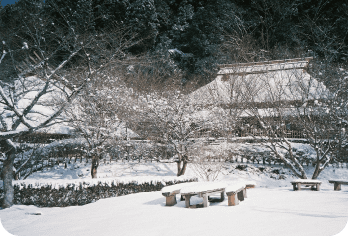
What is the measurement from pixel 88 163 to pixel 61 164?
5.77ft

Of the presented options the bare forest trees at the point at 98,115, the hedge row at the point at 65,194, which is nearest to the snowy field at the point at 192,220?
the hedge row at the point at 65,194

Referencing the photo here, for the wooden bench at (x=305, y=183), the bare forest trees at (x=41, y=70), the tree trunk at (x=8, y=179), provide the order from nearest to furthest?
the bare forest trees at (x=41, y=70) → the tree trunk at (x=8, y=179) → the wooden bench at (x=305, y=183)

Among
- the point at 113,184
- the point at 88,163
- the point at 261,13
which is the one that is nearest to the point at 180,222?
the point at 113,184

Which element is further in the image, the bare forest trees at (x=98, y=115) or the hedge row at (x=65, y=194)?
the bare forest trees at (x=98, y=115)

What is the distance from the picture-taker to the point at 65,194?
7.82 meters

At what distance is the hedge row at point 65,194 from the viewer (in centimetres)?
773

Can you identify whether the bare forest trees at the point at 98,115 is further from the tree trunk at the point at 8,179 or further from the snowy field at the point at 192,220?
the snowy field at the point at 192,220

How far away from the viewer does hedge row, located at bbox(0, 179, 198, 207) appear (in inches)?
305

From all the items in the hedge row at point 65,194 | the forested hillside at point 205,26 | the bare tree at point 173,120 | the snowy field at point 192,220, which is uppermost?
the forested hillside at point 205,26

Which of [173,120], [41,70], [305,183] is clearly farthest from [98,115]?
[305,183]

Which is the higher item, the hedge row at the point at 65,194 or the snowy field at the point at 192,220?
the snowy field at the point at 192,220

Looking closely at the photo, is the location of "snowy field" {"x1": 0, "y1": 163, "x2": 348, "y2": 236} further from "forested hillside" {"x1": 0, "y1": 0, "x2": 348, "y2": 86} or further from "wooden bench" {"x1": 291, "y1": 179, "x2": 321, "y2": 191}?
"forested hillside" {"x1": 0, "y1": 0, "x2": 348, "y2": 86}

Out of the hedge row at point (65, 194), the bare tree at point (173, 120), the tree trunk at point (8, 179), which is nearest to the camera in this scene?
the tree trunk at point (8, 179)

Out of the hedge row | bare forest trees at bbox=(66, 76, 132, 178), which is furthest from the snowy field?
bare forest trees at bbox=(66, 76, 132, 178)
